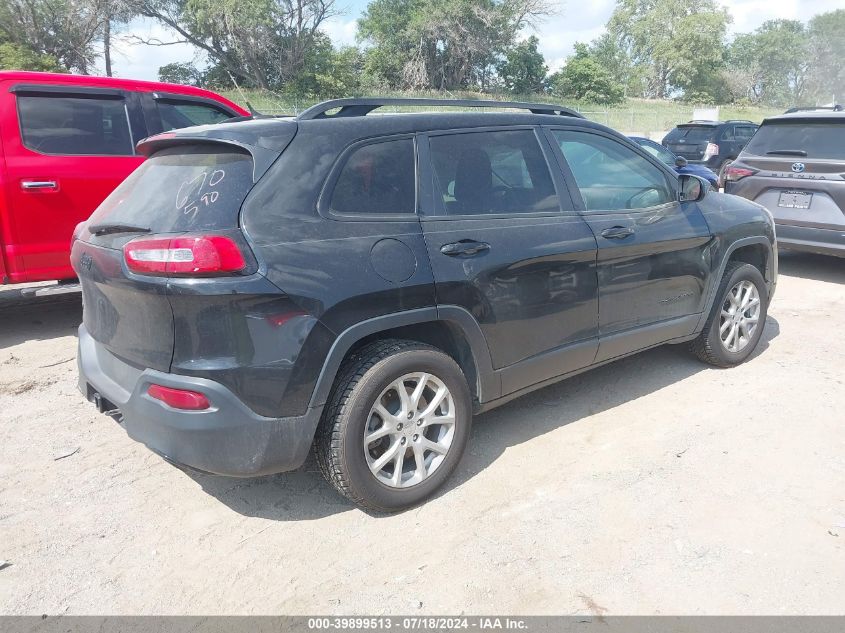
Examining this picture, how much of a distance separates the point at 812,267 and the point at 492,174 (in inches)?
261

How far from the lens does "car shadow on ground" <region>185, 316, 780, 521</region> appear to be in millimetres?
3314

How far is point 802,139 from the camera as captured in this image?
757 cm

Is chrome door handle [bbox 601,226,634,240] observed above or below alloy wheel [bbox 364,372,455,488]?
above

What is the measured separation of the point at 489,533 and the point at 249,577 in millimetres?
1020

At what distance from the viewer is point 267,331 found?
2.69 m

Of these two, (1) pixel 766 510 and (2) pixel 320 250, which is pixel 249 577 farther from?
(1) pixel 766 510

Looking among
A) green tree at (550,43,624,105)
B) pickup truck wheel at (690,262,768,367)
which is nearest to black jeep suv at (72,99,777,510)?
pickup truck wheel at (690,262,768,367)

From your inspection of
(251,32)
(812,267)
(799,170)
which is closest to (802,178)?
(799,170)

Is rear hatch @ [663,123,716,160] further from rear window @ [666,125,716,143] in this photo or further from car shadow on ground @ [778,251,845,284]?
car shadow on ground @ [778,251,845,284]

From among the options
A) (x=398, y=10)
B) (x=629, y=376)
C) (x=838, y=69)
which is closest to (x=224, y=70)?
(x=398, y=10)

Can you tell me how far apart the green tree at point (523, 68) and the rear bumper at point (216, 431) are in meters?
58.3

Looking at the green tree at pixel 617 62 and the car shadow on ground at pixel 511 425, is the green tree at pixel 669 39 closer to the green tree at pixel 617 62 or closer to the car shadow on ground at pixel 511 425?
the green tree at pixel 617 62

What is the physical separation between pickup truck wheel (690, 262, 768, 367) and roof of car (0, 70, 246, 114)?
392 cm

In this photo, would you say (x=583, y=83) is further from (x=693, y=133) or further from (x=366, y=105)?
(x=366, y=105)
